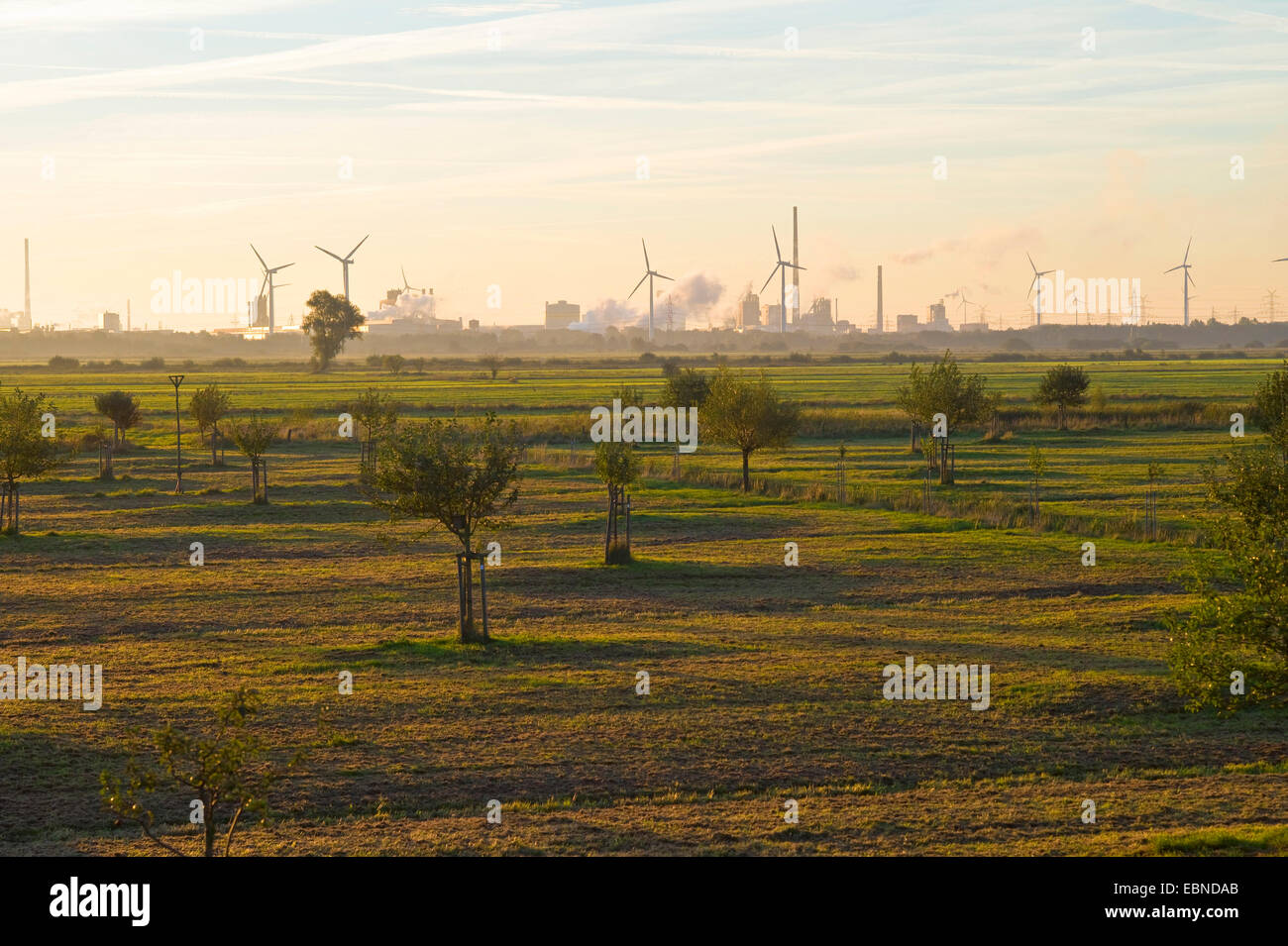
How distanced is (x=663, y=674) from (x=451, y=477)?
662 centimetres

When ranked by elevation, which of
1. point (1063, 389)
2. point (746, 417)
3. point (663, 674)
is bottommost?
point (663, 674)

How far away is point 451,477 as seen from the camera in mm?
27375

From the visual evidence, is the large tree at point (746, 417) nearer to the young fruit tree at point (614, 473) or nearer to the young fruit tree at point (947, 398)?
the young fruit tree at point (947, 398)

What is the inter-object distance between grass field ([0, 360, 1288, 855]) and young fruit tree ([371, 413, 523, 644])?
220 cm

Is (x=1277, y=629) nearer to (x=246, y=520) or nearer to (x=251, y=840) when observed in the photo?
(x=251, y=840)

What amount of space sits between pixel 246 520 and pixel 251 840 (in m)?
34.5

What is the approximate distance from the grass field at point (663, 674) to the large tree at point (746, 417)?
3.16m

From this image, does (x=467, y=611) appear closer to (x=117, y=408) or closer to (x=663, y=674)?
(x=663, y=674)

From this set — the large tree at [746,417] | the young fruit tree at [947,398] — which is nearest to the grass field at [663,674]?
the large tree at [746,417]

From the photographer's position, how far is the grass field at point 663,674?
1606cm

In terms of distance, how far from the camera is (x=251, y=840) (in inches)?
602

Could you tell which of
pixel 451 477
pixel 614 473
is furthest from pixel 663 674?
pixel 614 473

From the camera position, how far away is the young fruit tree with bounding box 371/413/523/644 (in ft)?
89.6

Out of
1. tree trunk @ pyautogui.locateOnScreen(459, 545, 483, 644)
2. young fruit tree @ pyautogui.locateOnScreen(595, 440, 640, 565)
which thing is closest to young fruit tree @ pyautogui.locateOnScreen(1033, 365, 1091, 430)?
young fruit tree @ pyautogui.locateOnScreen(595, 440, 640, 565)
